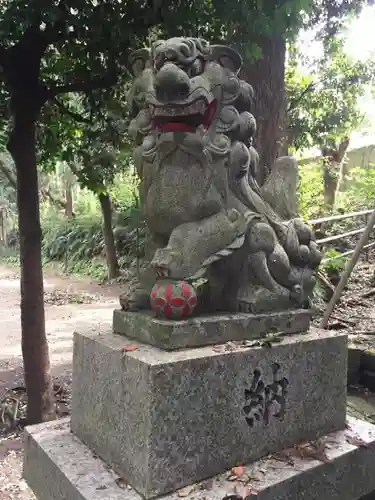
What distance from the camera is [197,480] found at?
5.56 feet

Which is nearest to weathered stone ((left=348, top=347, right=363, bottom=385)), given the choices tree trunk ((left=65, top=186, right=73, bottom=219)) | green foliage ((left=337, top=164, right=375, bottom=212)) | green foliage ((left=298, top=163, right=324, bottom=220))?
green foliage ((left=337, top=164, right=375, bottom=212))

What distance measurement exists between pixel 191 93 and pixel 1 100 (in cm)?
312

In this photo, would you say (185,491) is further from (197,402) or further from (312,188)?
(312,188)

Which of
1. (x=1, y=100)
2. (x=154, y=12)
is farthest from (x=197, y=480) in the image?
(x=1, y=100)

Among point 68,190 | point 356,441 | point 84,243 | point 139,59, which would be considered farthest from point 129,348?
point 68,190

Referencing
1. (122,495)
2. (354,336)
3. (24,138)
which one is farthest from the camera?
(354,336)

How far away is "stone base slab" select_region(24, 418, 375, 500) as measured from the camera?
1.66 meters

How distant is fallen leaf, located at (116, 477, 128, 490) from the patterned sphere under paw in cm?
59

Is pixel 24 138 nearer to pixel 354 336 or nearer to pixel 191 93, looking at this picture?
pixel 191 93

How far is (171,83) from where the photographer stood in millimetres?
1786

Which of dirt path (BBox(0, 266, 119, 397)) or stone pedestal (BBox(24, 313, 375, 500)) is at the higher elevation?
stone pedestal (BBox(24, 313, 375, 500))

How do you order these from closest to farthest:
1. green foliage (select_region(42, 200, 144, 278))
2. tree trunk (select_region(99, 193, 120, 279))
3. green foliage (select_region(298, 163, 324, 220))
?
green foliage (select_region(298, 163, 324, 220)), tree trunk (select_region(99, 193, 120, 279)), green foliage (select_region(42, 200, 144, 278))

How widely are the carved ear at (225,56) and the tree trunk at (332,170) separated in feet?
33.7

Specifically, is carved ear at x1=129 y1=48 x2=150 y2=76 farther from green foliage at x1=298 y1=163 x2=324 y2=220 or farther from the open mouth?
green foliage at x1=298 y1=163 x2=324 y2=220
